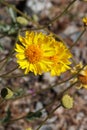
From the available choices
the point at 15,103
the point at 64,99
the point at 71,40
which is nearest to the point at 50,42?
the point at 64,99

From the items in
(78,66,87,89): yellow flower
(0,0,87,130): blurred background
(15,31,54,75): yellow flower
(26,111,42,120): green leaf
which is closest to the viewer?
(15,31,54,75): yellow flower

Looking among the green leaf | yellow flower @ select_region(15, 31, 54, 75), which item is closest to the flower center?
yellow flower @ select_region(15, 31, 54, 75)

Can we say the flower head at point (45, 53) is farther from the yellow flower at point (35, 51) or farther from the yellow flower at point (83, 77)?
the yellow flower at point (83, 77)

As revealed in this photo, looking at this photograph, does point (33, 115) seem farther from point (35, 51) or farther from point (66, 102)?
point (35, 51)

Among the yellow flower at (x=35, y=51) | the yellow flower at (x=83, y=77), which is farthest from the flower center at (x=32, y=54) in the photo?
the yellow flower at (x=83, y=77)

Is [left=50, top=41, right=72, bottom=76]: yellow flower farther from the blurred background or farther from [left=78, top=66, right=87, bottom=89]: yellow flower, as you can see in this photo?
the blurred background

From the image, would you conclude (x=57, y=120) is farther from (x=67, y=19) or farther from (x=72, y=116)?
(x=67, y=19)

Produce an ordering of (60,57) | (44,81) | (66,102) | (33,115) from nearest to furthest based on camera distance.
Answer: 1. (60,57)
2. (66,102)
3. (33,115)
4. (44,81)

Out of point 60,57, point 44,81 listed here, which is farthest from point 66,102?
point 44,81
